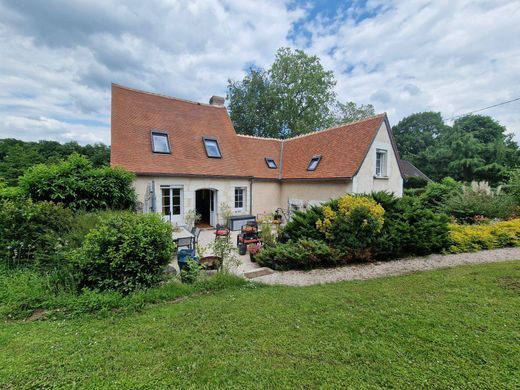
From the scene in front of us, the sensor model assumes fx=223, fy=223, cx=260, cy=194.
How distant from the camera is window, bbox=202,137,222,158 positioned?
1202 centimetres

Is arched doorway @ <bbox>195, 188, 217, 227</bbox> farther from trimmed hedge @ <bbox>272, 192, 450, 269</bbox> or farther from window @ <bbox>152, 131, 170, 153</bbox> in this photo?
trimmed hedge @ <bbox>272, 192, 450, 269</bbox>

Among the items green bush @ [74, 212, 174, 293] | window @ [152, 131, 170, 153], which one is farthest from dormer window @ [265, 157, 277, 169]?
green bush @ [74, 212, 174, 293]

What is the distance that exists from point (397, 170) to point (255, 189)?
7.87m

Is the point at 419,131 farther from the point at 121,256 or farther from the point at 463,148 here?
the point at 121,256

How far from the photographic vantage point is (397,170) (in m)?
12.2

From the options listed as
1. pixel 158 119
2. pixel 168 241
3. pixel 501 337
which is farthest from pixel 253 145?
pixel 501 337

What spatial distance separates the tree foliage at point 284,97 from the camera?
2112 cm

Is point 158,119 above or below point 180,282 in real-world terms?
above

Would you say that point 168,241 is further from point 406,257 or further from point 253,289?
point 406,257

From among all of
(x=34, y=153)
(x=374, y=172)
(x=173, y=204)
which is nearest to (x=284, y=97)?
(x=374, y=172)

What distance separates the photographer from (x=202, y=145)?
12086mm

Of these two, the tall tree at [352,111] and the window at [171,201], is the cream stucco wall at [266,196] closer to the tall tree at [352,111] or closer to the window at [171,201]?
the window at [171,201]

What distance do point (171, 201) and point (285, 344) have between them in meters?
9.10

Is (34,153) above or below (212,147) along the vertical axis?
above
